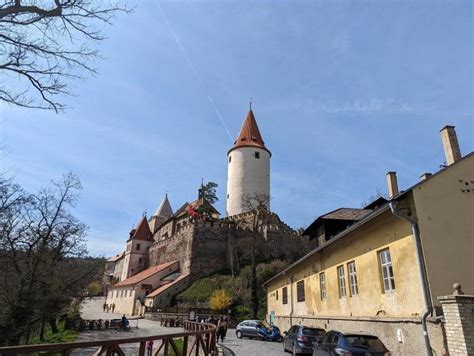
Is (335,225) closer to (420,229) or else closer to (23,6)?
(420,229)

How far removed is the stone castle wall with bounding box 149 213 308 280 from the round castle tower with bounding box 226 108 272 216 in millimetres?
5845

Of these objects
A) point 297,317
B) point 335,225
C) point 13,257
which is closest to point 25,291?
point 13,257

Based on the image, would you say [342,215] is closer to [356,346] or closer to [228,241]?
[356,346]

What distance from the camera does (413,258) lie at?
35.8 feet

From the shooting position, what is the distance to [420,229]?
10891 mm

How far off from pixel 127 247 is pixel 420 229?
234 feet

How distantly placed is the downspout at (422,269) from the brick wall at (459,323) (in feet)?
2.67

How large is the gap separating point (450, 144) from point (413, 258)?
7.14 meters

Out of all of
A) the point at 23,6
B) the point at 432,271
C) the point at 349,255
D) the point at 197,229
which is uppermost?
the point at 197,229

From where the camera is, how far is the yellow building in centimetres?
1046

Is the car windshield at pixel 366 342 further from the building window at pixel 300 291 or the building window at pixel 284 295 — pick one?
the building window at pixel 284 295

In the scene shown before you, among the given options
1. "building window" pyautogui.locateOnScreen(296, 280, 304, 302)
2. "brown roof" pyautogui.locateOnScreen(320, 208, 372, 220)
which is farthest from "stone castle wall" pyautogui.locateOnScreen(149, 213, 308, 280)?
"brown roof" pyautogui.locateOnScreen(320, 208, 372, 220)

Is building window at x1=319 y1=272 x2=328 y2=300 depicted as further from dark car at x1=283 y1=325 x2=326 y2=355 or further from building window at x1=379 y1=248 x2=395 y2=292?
building window at x1=379 y1=248 x2=395 y2=292

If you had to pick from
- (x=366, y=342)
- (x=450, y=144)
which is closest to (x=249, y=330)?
(x=366, y=342)
